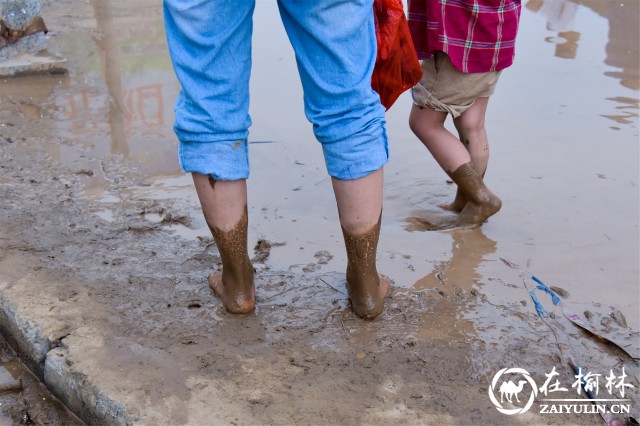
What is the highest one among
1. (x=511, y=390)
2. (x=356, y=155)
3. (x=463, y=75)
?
(x=356, y=155)

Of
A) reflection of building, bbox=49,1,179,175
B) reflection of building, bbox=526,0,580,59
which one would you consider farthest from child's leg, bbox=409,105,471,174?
reflection of building, bbox=526,0,580,59

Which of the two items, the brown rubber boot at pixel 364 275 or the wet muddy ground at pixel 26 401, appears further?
the brown rubber boot at pixel 364 275

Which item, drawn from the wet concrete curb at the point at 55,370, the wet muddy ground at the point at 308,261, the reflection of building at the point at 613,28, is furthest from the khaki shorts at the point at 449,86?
the reflection of building at the point at 613,28

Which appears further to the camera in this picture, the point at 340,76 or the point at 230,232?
the point at 230,232

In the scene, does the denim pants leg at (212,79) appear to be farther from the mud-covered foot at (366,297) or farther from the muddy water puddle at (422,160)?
the muddy water puddle at (422,160)

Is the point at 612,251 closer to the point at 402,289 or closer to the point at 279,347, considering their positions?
the point at 402,289

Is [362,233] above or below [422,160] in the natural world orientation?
above

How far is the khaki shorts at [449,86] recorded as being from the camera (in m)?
2.94

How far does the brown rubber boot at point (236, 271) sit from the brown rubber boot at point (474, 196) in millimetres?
1028

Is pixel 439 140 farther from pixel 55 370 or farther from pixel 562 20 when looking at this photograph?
pixel 562 20

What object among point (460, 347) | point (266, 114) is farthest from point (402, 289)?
point (266, 114)

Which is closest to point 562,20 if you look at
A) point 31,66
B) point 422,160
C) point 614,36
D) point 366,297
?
point 614,36

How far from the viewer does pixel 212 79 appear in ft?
6.82

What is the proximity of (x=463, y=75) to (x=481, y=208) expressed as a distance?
51cm
